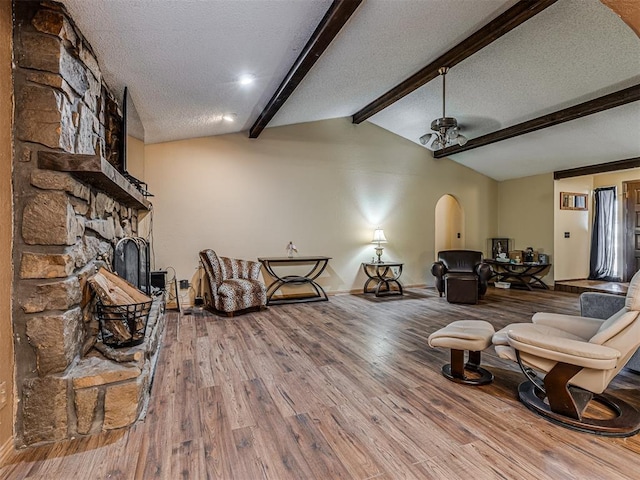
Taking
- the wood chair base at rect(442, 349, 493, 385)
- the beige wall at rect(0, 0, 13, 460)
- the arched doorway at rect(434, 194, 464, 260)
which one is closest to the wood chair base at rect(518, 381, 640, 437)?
the wood chair base at rect(442, 349, 493, 385)

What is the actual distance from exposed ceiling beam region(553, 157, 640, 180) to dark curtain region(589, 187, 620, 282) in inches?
47.4

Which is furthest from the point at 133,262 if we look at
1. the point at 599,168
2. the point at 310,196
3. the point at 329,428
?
the point at 599,168

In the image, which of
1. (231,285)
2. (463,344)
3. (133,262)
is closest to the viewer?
(463,344)

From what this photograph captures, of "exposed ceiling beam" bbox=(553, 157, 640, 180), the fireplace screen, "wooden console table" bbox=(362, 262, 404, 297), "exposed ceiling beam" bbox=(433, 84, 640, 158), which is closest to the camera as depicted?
the fireplace screen

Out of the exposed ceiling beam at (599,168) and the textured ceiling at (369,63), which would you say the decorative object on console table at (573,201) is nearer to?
the exposed ceiling beam at (599,168)

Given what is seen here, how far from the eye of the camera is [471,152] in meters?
6.49

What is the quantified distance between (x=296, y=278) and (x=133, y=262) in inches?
102

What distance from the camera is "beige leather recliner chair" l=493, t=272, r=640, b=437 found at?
1.79 meters

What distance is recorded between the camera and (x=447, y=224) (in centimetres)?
775

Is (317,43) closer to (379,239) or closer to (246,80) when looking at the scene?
(246,80)

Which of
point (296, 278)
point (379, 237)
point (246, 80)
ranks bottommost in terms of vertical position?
point (296, 278)

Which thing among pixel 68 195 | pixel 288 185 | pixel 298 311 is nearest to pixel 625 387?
pixel 298 311

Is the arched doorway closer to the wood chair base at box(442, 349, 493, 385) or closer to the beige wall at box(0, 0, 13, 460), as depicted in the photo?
the wood chair base at box(442, 349, 493, 385)

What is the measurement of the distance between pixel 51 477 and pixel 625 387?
3.48m
